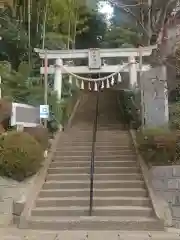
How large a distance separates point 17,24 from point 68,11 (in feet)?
11.3

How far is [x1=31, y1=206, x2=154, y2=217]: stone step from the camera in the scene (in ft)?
26.7

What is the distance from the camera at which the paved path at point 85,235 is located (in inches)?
274

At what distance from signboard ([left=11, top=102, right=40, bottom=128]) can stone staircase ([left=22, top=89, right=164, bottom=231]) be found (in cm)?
107

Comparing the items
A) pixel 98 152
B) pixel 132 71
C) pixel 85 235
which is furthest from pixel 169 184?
pixel 132 71

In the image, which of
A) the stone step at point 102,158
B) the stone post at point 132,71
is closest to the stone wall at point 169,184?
the stone step at point 102,158

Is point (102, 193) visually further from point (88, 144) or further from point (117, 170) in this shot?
point (88, 144)

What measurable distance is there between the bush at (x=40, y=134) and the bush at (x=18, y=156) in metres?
1.19

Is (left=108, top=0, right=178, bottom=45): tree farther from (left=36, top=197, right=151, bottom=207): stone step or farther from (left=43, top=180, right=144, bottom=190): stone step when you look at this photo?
(left=36, top=197, right=151, bottom=207): stone step

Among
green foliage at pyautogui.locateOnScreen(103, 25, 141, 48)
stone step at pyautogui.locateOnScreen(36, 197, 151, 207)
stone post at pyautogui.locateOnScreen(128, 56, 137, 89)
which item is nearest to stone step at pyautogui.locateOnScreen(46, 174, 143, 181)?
stone step at pyautogui.locateOnScreen(36, 197, 151, 207)

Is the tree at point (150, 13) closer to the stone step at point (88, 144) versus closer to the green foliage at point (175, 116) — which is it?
the green foliage at point (175, 116)

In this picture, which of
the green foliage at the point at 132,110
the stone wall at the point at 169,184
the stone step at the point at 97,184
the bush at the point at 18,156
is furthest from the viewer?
the green foliage at the point at 132,110

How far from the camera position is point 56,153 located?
1127cm

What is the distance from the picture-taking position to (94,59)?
49.0 feet

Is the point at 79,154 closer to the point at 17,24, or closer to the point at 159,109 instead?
the point at 159,109
